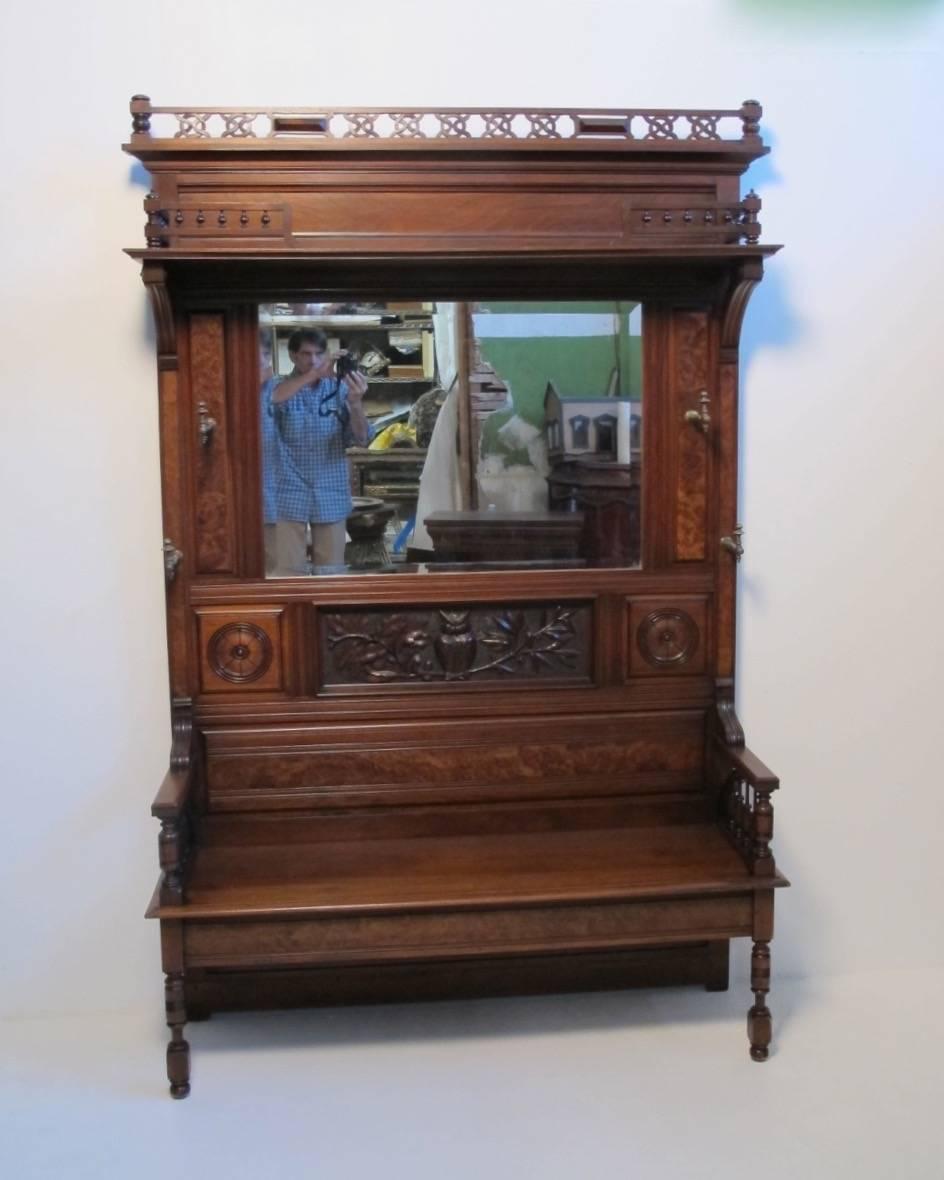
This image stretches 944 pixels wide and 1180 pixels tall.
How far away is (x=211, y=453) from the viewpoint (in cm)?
224

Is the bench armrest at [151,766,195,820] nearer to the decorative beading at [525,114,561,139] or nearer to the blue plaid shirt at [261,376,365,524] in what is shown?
the blue plaid shirt at [261,376,365,524]

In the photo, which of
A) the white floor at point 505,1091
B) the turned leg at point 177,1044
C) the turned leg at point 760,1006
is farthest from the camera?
the turned leg at point 760,1006

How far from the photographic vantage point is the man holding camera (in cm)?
227

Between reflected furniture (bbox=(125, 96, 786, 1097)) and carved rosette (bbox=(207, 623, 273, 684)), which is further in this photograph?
carved rosette (bbox=(207, 623, 273, 684))

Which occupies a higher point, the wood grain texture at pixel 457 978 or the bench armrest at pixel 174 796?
the bench armrest at pixel 174 796

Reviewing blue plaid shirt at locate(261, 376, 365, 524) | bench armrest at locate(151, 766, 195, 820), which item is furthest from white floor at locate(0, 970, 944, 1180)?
blue plaid shirt at locate(261, 376, 365, 524)

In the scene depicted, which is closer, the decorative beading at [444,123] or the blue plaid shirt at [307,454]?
the decorative beading at [444,123]

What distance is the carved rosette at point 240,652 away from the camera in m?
2.27

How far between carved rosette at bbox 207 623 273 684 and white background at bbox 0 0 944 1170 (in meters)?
0.15

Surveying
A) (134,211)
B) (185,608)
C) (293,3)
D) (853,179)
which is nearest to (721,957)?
(185,608)

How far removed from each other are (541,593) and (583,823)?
0.50m

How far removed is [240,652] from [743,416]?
46.2 inches

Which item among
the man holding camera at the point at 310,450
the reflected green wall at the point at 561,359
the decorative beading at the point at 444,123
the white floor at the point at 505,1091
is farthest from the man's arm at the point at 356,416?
the white floor at the point at 505,1091

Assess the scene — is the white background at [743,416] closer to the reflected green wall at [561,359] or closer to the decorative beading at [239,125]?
the decorative beading at [239,125]
